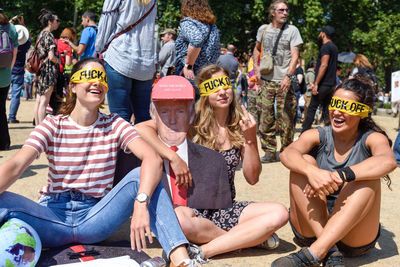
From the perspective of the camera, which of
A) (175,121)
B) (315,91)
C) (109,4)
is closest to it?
(175,121)

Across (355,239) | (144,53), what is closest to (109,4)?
(144,53)

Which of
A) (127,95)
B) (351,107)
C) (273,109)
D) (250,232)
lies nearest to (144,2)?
(127,95)

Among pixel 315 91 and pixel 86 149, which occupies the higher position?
pixel 86 149

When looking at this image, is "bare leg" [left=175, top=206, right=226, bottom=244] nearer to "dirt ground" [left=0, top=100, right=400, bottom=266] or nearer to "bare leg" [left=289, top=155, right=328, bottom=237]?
"dirt ground" [left=0, top=100, right=400, bottom=266]

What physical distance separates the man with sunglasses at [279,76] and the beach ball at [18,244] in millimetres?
4614

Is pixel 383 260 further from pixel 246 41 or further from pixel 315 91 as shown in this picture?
pixel 246 41

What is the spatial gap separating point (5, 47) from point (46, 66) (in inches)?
69.1

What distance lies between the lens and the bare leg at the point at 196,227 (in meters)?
3.08

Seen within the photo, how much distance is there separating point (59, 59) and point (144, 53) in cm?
435

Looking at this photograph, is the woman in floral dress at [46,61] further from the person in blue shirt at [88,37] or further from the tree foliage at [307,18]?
the tree foliage at [307,18]

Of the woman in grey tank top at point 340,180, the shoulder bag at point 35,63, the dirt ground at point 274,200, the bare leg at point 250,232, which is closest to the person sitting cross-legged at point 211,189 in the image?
the bare leg at point 250,232

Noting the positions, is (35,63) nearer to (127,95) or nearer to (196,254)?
(127,95)

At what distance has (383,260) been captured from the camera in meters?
3.33

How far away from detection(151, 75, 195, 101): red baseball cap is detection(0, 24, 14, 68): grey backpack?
153 inches
